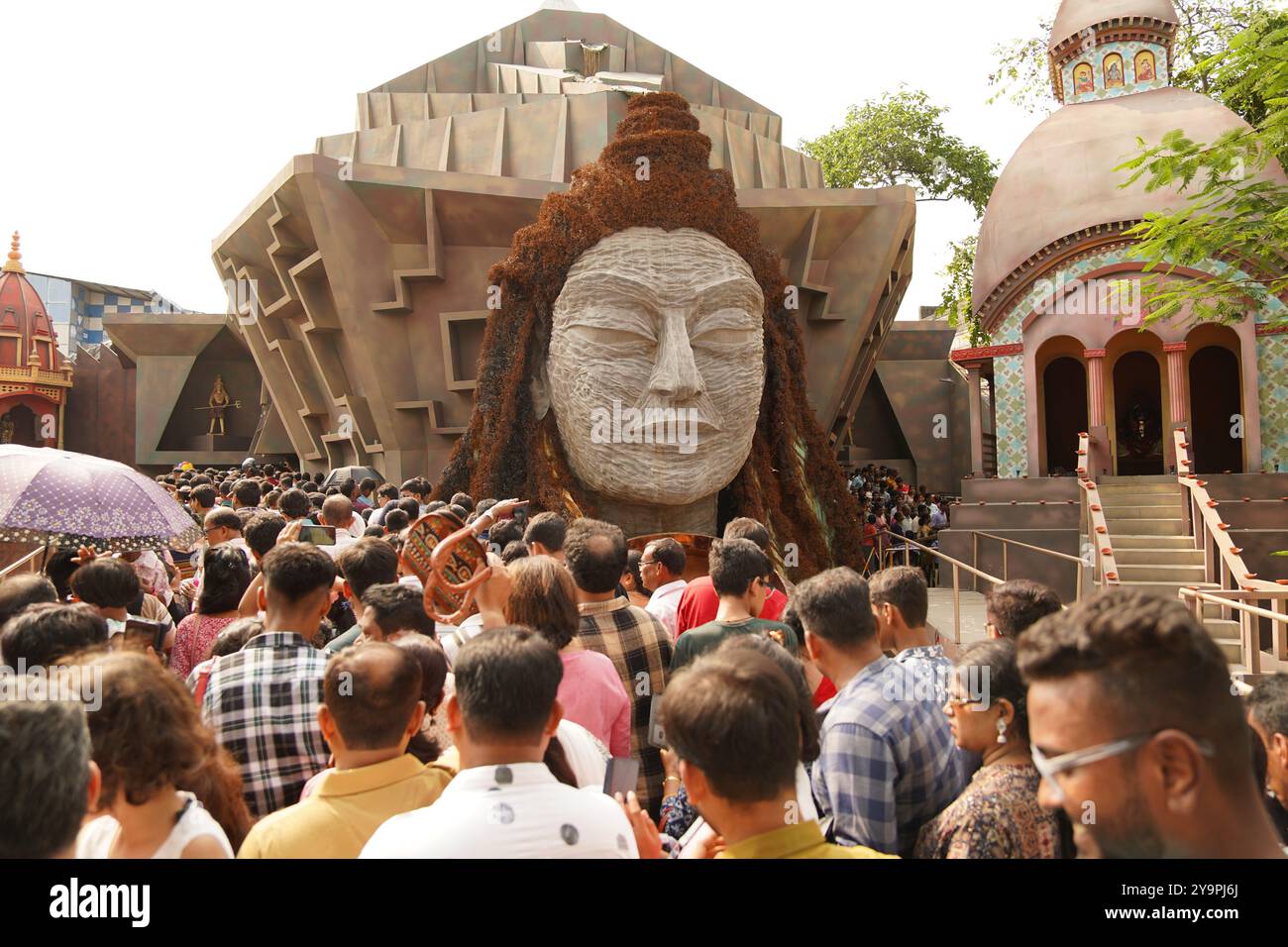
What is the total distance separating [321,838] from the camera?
2047 mm

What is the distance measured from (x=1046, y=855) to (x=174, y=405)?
24.5m

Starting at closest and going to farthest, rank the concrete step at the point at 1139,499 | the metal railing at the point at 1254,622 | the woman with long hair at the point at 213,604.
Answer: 1. the woman with long hair at the point at 213,604
2. the metal railing at the point at 1254,622
3. the concrete step at the point at 1139,499

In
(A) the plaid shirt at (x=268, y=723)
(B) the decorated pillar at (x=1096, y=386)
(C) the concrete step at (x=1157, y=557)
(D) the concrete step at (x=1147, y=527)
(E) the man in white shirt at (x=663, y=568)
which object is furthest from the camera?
(B) the decorated pillar at (x=1096, y=386)

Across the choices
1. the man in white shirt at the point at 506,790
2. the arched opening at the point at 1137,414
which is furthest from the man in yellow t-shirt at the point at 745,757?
the arched opening at the point at 1137,414

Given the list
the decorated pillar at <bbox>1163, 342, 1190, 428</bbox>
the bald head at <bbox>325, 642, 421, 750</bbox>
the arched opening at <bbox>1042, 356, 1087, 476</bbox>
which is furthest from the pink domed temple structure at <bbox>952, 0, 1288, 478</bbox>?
the bald head at <bbox>325, 642, 421, 750</bbox>

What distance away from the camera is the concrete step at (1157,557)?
10.6 meters

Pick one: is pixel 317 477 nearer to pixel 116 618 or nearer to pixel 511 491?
pixel 511 491

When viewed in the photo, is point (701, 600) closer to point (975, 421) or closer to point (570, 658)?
point (570, 658)

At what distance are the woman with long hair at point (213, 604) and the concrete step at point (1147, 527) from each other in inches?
409

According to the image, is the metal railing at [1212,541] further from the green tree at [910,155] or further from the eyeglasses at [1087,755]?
the green tree at [910,155]

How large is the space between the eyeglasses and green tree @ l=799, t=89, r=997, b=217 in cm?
2437

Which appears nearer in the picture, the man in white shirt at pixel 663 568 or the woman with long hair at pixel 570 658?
the woman with long hair at pixel 570 658

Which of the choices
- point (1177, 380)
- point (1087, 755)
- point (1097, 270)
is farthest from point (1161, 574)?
point (1087, 755)

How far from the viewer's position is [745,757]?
174 centimetres
